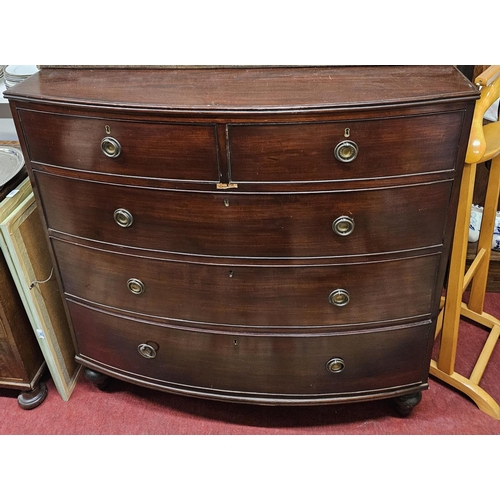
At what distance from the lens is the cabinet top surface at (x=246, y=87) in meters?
1.19

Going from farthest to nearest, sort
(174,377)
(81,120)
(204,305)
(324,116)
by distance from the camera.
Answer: (174,377) < (204,305) < (81,120) < (324,116)

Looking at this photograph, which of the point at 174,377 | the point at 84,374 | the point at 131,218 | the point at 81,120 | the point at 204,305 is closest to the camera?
the point at 81,120

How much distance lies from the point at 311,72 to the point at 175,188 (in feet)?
1.49

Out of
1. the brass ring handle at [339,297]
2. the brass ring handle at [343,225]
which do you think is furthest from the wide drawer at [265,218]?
the brass ring handle at [339,297]

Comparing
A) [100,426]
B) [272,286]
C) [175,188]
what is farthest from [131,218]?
[100,426]

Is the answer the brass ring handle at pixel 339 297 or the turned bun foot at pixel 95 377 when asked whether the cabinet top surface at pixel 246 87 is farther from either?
the turned bun foot at pixel 95 377

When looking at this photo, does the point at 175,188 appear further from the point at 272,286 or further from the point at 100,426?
the point at 100,426

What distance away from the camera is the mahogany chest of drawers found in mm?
1220

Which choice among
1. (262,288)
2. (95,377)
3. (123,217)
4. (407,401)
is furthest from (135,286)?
(407,401)

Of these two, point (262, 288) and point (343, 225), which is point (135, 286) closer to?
point (262, 288)

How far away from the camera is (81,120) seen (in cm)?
129

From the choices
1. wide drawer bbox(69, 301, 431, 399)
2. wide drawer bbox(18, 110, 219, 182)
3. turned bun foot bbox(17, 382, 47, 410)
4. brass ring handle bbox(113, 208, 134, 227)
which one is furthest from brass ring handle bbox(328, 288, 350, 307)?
turned bun foot bbox(17, 382, 47, 410)

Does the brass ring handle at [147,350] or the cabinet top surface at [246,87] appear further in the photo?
the brass ring handle at [147,350]

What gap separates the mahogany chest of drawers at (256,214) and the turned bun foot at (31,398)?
400mm
